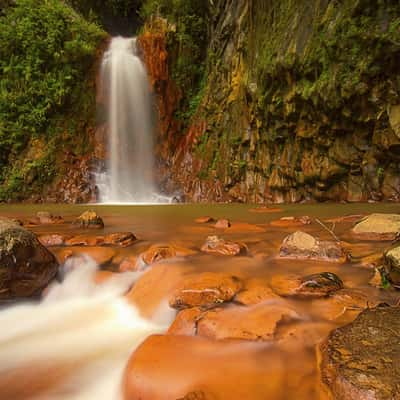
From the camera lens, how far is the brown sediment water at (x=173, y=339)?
1.43 metres

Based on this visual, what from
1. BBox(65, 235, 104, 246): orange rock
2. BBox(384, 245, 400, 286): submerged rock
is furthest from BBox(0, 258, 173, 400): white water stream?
BBox(384, 245, 400, 286): submerged rock

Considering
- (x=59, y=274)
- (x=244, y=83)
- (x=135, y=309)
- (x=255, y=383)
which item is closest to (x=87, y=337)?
(x=135, y=309)

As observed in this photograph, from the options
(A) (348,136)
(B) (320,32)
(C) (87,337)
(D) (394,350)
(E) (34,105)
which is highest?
(B) (320,32)

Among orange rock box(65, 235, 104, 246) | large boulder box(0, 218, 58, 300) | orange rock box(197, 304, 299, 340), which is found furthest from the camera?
orange rock box(65, 235, 104, 246)

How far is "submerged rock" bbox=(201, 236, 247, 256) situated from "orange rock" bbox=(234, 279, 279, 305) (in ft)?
Result: 2.84

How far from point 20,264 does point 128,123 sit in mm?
11662

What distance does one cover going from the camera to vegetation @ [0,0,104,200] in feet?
40.3

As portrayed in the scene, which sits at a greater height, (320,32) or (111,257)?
(320,32)

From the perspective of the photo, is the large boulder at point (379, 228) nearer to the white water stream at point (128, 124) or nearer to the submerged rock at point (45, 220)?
the submerged rock at point (45, 220)

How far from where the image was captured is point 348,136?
762 cm

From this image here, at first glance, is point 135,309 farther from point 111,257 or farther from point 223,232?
point 223,232

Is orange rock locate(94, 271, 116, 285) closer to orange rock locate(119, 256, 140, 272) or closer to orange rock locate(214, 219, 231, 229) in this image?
orange rock locate(119, 256, 140, 272)

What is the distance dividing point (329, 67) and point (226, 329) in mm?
7241

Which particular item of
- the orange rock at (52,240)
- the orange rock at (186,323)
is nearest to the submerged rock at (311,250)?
the orange rock at (186,323)
